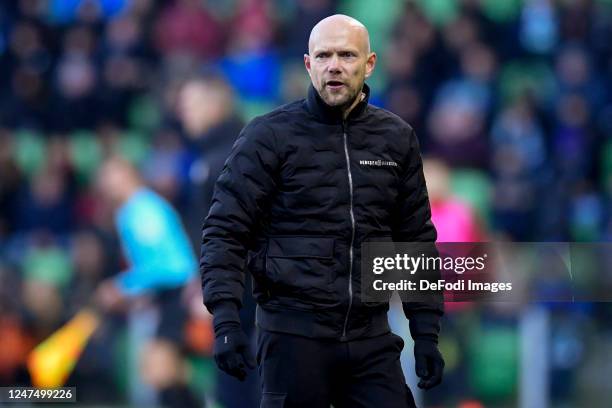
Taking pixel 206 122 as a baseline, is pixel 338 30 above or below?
below

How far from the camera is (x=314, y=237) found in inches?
172

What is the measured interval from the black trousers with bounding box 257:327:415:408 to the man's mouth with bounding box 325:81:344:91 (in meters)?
0.82

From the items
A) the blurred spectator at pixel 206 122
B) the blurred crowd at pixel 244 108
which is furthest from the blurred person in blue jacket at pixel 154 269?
the blurred spectator at pixel 206 122

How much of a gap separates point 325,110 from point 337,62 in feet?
0.53

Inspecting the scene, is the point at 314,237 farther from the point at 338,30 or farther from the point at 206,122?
the point at 206,122

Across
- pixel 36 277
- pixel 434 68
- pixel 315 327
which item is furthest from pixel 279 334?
pixel 434 68

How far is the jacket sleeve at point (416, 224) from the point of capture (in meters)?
4.59

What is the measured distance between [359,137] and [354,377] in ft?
2.59

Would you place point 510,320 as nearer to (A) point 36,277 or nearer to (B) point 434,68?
(B) point 434,68

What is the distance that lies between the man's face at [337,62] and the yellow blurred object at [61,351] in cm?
469

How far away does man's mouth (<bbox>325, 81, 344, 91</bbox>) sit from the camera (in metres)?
4.45

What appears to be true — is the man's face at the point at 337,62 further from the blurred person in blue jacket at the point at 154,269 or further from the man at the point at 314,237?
the blurred person in blue jacket at the point at 154,269

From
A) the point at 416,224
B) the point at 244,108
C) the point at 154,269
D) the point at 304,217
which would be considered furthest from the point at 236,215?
the point at 244,108

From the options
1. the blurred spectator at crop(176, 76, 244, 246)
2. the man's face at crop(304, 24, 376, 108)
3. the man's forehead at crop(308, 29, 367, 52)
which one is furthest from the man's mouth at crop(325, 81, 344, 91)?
the blurred spectator at crop(176, 76, 244, 246)
